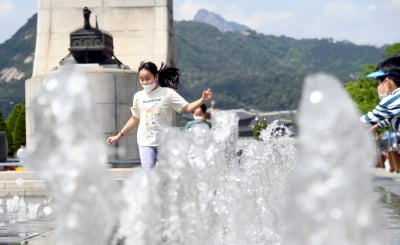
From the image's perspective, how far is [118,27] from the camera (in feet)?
56.3

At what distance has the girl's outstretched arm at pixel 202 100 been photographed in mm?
6700

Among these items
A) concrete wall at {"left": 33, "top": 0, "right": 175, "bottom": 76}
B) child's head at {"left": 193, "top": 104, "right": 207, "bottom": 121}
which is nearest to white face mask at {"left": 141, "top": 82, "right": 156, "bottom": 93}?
child's head at {"left": 193, "top": 104, "right": 207, "bottom": 121}

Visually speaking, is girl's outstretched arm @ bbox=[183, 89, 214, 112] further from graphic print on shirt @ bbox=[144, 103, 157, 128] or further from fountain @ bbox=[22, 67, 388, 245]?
fountain @ bbox=[22, 67, 388, 245]

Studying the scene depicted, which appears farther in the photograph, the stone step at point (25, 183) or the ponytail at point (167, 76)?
the stone step at point (25, 183)

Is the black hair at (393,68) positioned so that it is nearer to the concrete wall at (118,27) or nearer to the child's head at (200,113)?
the child's head at (200,113)

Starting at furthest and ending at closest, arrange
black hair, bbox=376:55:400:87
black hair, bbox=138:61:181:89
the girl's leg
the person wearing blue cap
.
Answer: black hair, bbox=138:61:181:89 < the girl's leg < black hair, bbox=376:55:400:87 < the person wearing blue cap

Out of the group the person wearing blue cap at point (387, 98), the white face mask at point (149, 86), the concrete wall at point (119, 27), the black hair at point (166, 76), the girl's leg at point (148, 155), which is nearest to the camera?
the person wearing blue cap at point (387, 98)

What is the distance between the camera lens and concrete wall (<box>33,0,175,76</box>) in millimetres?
16938

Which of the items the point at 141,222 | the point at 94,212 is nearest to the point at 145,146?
the point at 141,222

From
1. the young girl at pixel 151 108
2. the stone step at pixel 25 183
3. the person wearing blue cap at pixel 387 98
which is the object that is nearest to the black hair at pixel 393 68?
the person wearing blue cap at pixel 387 98

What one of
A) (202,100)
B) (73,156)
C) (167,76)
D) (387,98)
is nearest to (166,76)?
(167,76)

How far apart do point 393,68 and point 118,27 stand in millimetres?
11636

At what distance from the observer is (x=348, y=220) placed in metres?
2.81

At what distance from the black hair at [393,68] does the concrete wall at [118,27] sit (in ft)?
35.6
